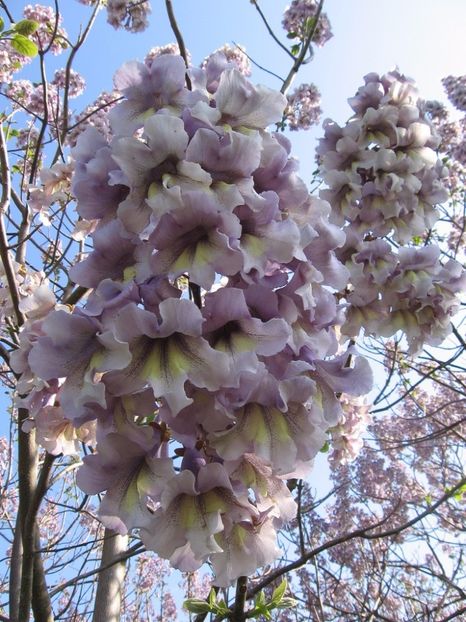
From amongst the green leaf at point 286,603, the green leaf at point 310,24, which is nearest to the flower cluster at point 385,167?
the green leaf at point 310,24

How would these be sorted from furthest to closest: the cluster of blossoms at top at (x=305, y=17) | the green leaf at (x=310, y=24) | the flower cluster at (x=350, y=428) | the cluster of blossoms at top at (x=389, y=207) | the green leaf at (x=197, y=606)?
the cluster of blossoms at top at (x=305, y=17) < the green leaf at (x=310, y=24) < the flower cluster at (x=350, y=428) < the cluster of blossoms at top at (x=389, y=207) < the green leaf at (x=197, y=606)

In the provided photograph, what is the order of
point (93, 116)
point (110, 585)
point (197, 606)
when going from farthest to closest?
point (93, 116)
point (110, 585)
point (197, 606)

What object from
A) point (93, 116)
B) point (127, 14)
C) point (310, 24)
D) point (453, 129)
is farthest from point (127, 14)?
point (453, 129)

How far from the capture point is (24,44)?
2.74m

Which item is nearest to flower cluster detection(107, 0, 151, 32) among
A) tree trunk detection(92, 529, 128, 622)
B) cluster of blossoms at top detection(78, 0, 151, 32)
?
cluster of blossoms at top detection(78, 0, 151, 32)

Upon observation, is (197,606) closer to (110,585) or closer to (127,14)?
(110,585)

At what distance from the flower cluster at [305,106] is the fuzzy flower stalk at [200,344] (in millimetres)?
6301

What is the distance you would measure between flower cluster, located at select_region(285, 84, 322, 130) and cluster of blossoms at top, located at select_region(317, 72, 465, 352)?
176 inches

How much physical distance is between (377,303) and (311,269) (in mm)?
1332

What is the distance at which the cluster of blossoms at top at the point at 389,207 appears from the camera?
222 centimetres

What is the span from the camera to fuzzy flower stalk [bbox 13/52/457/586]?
932mm

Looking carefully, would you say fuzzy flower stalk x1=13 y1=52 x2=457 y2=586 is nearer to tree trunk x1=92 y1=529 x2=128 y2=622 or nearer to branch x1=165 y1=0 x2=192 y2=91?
branch x1=165 y1=0 x2=192 y2=91

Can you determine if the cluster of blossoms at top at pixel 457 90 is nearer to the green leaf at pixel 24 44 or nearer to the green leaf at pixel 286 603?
the green leaf at pixel 24 44

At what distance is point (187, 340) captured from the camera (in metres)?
0.97
